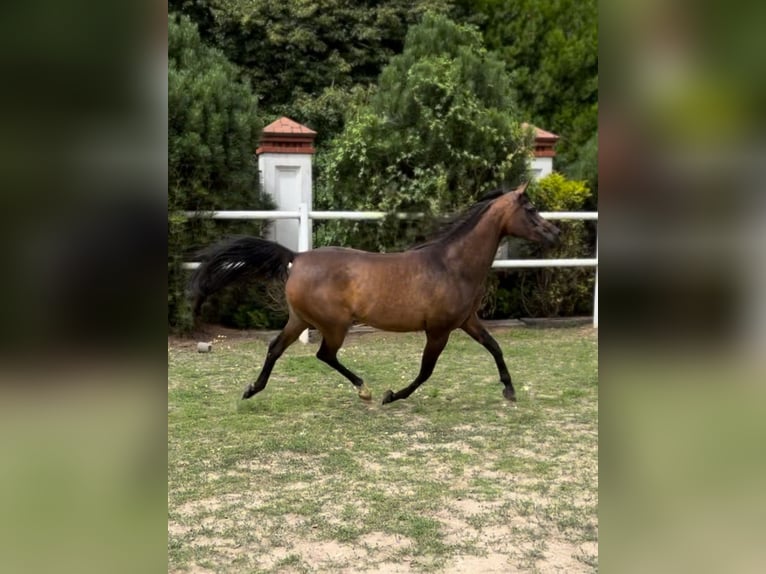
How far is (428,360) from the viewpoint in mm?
4867

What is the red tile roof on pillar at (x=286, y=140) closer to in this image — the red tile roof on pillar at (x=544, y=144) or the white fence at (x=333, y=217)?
the white fence at (x=333, y=217)

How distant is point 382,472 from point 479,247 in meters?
1.81

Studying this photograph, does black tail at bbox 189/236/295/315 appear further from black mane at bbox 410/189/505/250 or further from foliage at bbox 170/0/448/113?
foliage at bbox 170/0/448/113

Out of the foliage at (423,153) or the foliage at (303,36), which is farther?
the foliage at (303,36)

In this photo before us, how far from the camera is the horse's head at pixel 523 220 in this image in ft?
16.1

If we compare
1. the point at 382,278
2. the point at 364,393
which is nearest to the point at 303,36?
the point at 382,278

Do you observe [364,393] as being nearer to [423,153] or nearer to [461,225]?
[461,225]

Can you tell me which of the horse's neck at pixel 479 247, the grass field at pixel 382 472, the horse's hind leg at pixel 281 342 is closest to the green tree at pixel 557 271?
the grass field at pixel 382 472

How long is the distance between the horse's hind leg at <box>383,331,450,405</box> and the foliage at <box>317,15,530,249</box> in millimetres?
3333

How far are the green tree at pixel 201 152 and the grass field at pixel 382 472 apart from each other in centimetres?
162
